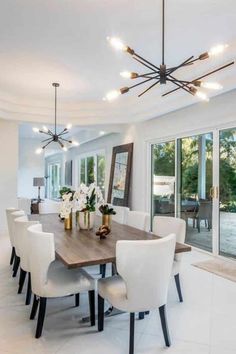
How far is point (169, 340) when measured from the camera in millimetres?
2229

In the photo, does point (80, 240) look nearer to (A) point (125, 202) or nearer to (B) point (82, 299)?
(B) point (82, 299)

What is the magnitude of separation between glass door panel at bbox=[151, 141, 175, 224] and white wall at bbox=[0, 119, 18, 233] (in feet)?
10.3

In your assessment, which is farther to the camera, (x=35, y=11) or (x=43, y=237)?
(x=35, y=11)

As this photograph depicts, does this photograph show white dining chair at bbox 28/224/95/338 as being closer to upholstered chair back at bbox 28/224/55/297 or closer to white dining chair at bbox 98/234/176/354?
upholstered chair back at bbox 28/224/55/297

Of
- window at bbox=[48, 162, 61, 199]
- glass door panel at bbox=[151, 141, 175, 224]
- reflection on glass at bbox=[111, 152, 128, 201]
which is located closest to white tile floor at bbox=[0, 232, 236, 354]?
glass door panel at bbox=[151, 141, 175, 224]

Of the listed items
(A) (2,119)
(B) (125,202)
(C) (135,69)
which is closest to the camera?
(C) (135,69)

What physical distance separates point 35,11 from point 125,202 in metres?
4.78

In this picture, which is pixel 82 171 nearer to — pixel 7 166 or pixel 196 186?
pixel 7 166

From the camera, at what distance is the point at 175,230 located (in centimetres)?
310

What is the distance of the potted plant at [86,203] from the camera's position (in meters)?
3.27

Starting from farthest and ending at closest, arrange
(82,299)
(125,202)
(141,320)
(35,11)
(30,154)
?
(30,154)
(125,202)
(82,299)
(35,11)
(141,320)

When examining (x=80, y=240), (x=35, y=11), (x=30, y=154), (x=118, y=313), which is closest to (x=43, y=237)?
(x=80, y=240)

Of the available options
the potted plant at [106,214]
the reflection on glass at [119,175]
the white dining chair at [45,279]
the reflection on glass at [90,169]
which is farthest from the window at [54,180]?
the white dining chair at [45,279]

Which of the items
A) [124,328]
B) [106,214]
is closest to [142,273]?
[124,328]
